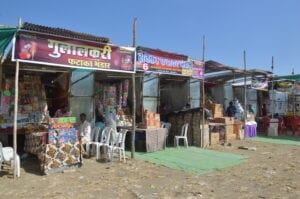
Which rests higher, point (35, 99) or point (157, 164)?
point (35, 99)

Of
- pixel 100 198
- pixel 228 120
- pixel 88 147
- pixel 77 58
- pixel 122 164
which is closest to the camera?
pixel 100 198

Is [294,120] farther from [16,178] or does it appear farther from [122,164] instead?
[16,178]

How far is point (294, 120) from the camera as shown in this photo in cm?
1895

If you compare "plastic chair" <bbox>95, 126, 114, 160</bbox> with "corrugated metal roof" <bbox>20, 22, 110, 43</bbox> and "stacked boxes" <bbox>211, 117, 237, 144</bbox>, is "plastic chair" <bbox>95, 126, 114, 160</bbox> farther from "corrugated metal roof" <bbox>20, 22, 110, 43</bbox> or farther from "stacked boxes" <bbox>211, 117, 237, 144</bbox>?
"stacked boxes" <bbox>211, 117, 237, 144</bbox>

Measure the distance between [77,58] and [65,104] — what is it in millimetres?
2889

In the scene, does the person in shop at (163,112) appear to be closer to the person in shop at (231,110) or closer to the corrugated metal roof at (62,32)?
the person in shop at (231,110)

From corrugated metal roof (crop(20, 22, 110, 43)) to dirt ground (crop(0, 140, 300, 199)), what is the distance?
3.17 m

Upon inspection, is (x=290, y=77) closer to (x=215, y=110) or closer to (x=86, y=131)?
(x=215, y=110)

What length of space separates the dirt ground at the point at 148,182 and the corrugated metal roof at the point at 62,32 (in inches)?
125

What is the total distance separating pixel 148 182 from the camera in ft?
24.6

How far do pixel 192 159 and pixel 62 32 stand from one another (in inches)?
202

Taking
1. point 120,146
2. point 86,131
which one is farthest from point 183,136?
point 86,131

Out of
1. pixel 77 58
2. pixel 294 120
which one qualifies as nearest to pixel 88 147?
pixel 77 58

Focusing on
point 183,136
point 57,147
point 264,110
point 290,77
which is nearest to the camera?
point 57,147
